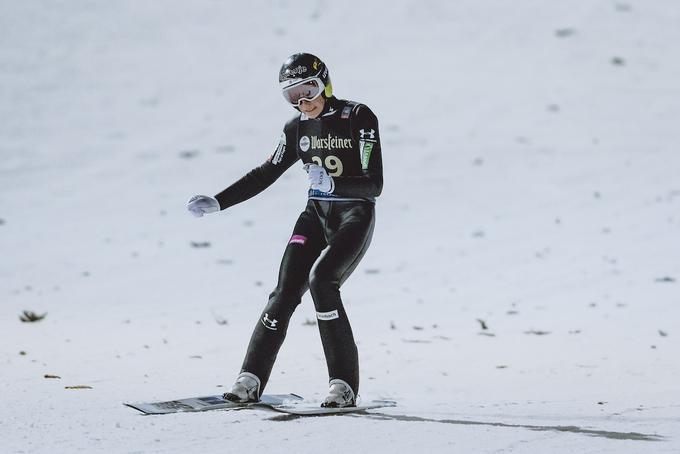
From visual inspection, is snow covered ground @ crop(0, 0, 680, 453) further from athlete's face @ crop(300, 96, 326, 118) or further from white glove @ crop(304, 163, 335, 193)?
athlete's face @ crop(300, 96, 326, 118)

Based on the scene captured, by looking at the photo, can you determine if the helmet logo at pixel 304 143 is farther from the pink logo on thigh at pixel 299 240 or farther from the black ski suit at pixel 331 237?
the pink logo on thigh at pixel 299 240

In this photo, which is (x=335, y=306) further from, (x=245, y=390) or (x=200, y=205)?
(x=200, y=205)

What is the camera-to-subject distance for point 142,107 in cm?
1808

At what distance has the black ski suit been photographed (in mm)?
5355

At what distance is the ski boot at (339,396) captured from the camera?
207 inches

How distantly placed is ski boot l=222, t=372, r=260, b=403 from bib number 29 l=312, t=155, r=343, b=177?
122cm

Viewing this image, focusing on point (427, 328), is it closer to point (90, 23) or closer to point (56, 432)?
point (56, 432)

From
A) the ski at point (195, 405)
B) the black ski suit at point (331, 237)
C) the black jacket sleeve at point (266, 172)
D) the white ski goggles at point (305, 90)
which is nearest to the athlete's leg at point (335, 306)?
the black ski suit at point (331, 237)

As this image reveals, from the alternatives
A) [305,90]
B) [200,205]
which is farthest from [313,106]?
[200,205]

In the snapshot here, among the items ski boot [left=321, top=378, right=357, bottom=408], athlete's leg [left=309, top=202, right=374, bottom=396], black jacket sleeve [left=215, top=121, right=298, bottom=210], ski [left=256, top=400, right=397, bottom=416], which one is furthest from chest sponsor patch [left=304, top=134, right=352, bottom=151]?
ski [left=256, top=400, right=397, bottom=416]

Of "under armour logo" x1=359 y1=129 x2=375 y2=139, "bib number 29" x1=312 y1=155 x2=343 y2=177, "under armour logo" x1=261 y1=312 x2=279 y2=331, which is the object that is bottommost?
"under armour logo" x1=261 y1=312 x2=279 y2=331

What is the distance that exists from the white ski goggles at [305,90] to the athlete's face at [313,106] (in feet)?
0.09

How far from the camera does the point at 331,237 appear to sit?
219 inches

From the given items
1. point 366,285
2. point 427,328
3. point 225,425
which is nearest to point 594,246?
point 366,285
